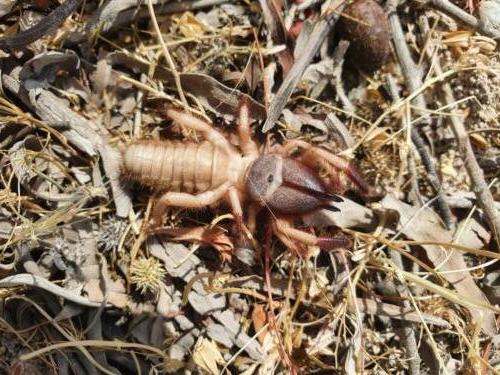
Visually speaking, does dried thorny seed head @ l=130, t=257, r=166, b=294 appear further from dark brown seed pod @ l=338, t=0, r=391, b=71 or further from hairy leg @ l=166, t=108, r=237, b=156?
dark brown seed pod @ l=338, t=0, r=391, b=71

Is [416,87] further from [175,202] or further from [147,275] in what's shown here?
[147,275]

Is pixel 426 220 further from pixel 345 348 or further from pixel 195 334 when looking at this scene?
pixel 195 334

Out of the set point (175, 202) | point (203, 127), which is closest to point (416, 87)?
point (203, 127)

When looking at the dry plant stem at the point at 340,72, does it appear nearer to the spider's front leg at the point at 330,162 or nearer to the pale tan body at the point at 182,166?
the spider's front leg at the point at 330,162

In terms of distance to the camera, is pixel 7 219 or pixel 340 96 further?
pixel 340 96

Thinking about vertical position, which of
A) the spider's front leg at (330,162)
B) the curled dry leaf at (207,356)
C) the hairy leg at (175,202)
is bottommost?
the curled dry leaf at (207,356)

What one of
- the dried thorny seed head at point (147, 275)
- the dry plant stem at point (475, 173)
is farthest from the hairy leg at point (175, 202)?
the dry plant stem at point (475, 173)

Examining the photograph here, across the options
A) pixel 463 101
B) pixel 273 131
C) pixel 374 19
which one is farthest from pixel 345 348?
pixel 374 19
